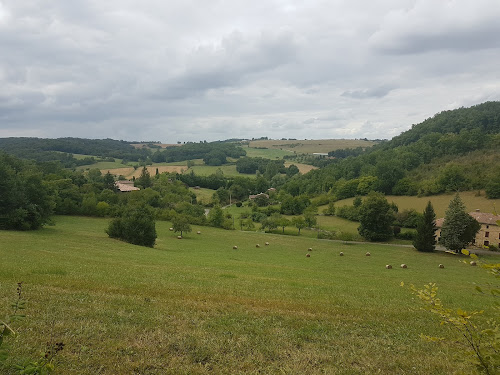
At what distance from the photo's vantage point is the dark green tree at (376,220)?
65.9m

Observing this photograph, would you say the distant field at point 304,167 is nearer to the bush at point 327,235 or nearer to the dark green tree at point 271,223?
the dark green tree at point 271,223

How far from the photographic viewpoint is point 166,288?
13.9 metres

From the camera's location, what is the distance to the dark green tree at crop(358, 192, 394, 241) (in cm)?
6594

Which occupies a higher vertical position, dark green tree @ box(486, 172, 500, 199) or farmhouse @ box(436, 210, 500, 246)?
dark green tree @ box(486, 172, 500, 199)

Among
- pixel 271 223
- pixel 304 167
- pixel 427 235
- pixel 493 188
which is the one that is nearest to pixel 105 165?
pixel 304 167

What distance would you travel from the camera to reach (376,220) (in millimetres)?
65938

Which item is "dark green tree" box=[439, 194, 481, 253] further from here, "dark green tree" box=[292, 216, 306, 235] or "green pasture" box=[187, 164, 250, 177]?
"green pasture" box=[187, 164, 250, 177]

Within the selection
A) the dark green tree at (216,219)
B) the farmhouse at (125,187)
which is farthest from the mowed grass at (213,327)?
the farmhouse at (125,187)

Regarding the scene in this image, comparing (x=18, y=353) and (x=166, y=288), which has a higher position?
(x=18, y=353)

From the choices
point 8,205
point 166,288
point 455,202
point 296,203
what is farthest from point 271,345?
point 296,203

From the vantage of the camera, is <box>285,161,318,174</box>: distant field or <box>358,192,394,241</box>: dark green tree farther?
<box>285,161,318,174</box>: distant field

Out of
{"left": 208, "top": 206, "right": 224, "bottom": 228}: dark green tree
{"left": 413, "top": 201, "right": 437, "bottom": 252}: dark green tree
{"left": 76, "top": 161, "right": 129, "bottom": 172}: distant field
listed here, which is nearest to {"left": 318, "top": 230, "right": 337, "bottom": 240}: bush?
{"left": 413, "top": 201, "right": 437, "bottom": 252}: dark green tree

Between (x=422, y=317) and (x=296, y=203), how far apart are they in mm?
86449

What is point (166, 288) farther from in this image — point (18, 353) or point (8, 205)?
point (8, 205)
